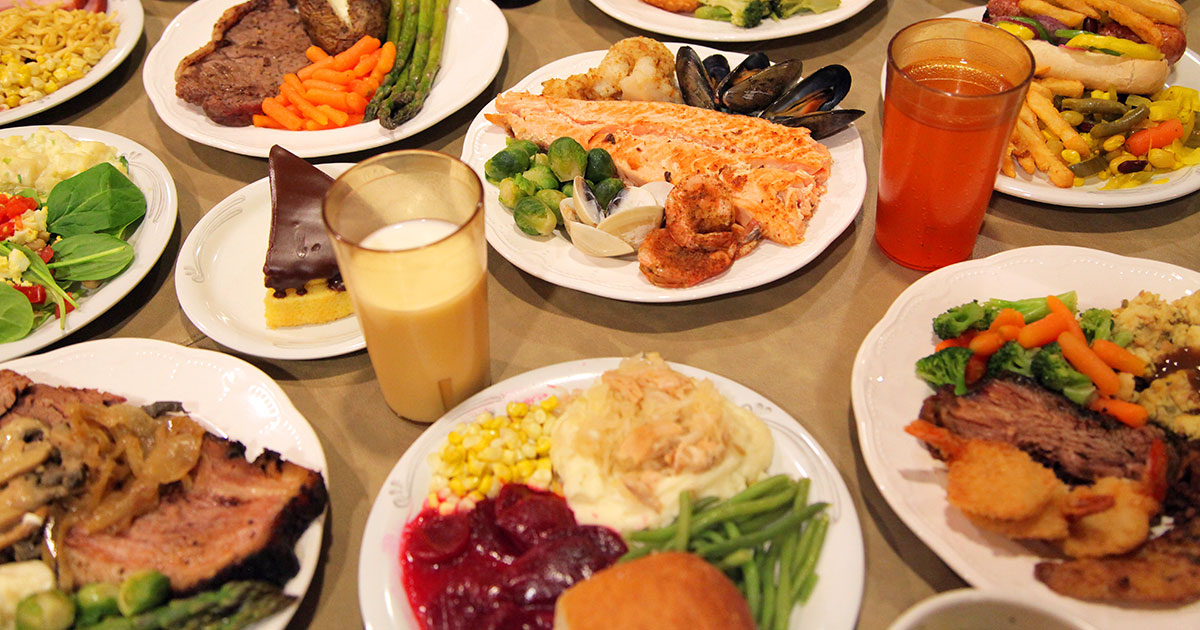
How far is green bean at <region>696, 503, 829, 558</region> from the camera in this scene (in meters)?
2.05

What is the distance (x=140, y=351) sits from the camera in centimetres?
271

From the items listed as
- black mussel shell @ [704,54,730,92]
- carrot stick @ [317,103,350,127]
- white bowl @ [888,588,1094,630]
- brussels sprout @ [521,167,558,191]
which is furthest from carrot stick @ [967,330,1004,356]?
carrot stick @ [317,103,350,127]

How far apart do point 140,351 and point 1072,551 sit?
9.63 feet

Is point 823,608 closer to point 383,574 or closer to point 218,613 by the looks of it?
point 383,574

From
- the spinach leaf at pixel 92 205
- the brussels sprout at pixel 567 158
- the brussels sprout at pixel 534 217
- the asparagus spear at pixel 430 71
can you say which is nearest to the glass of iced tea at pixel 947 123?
the brussels sprout at pixel 567 158

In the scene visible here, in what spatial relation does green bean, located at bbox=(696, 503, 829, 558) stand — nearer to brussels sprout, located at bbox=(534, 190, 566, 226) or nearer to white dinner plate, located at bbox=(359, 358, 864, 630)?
white dinner plate, located at bbox=(359, 358, 864, 630)

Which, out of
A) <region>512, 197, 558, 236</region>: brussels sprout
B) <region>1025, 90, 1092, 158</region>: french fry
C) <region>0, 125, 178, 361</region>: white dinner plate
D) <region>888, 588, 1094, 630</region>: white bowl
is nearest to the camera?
<region>888, 588, 1094, 630</region>: white bowl

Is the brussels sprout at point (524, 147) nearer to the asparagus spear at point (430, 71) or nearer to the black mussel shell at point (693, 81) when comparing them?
the asparagus spear at point (430, 71)

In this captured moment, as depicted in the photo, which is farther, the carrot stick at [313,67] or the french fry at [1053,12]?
the carrot stick at [313,67]

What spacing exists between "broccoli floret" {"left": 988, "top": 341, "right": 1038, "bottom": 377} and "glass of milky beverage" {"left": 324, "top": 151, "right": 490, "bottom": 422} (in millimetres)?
1637

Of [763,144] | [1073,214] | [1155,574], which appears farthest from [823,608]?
[1073,214]

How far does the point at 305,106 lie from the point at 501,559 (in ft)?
8.66

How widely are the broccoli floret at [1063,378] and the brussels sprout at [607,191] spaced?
1.64 m

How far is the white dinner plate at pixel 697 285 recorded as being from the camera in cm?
289
